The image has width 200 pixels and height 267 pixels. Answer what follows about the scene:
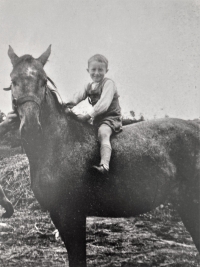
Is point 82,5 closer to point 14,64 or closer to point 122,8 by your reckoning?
point 122,8

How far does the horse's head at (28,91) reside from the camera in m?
2.24

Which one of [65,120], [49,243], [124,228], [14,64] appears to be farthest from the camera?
[124,228]

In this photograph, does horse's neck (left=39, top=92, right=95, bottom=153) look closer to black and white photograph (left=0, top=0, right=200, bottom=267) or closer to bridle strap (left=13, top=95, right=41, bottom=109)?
black and white photograph (left=0, top=0, right=200, bottom=267)

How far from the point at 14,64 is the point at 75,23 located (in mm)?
1561

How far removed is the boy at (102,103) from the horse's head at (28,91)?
56 cm

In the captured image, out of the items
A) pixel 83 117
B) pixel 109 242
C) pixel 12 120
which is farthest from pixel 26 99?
pixel 109 242

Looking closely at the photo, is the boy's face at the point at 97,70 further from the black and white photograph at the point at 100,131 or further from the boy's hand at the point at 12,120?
the boy's hand at the point at 12,120

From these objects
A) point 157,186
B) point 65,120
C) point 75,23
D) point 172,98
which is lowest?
point 157,186

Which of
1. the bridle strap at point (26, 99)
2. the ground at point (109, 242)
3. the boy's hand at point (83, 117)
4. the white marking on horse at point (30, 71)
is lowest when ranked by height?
the ground at point (109, 242)

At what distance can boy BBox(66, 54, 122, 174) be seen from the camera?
8.83 ft

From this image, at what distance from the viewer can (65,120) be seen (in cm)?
273

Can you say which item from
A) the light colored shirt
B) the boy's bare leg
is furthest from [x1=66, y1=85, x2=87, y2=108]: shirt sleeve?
the boy's bare leg

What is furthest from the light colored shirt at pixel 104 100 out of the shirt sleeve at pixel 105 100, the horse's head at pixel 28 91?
the horse's head at pixel 28 91

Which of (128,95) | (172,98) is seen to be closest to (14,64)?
(128,95)
